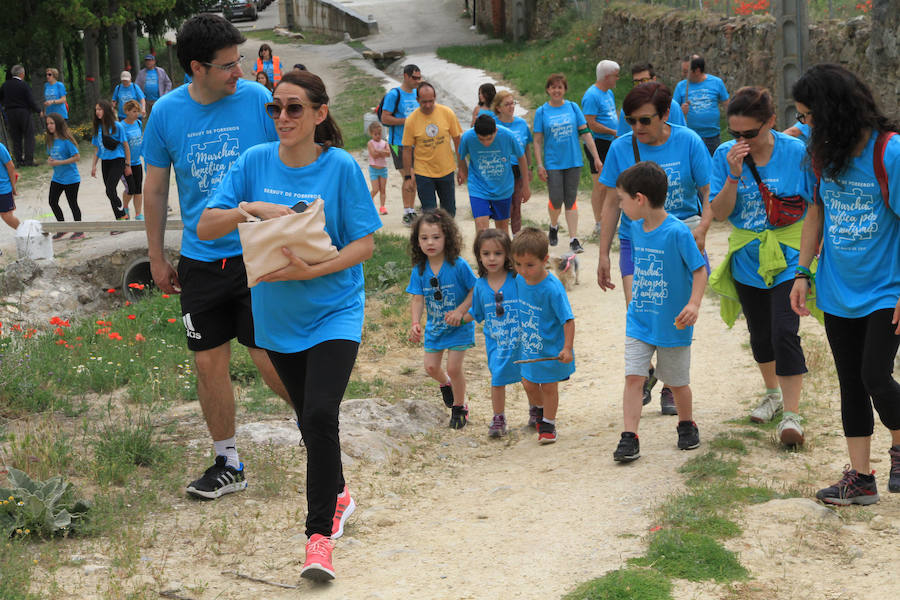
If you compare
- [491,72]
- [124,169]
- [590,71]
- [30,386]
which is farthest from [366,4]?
[30,386]

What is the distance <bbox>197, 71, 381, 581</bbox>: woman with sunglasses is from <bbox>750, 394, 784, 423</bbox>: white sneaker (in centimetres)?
308

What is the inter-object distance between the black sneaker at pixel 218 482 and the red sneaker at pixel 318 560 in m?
1.23

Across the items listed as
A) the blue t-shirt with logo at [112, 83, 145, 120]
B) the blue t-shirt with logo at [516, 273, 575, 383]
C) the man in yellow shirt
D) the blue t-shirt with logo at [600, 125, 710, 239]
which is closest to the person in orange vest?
the blue t-shirt with logo at [112, 83, 145, 120]

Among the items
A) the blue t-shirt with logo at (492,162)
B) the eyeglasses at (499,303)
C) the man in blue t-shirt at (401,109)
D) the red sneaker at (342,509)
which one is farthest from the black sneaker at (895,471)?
the man in blue t-shirt at (401,109)

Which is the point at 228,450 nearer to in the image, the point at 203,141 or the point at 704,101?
the point at 203,141

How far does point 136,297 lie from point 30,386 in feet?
Result: 16.1

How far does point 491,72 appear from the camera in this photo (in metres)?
26.7

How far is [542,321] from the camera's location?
6.18 meters

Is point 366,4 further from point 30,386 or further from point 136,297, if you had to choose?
point 30,386

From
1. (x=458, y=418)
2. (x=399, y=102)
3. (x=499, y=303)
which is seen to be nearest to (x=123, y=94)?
(x=399, y=102)

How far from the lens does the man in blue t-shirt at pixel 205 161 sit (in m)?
4.90

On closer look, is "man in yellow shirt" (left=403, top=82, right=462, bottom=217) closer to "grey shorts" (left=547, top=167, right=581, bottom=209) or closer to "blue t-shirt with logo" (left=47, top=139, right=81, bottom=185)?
"grey shorts" (left=547, top=167, right=581, bottom=209)

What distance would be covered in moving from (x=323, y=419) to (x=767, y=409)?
330 centimetres

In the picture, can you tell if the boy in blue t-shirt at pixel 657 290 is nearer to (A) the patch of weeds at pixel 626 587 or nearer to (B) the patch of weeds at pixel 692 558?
(B) the patch of weeds at pixel 692 558
